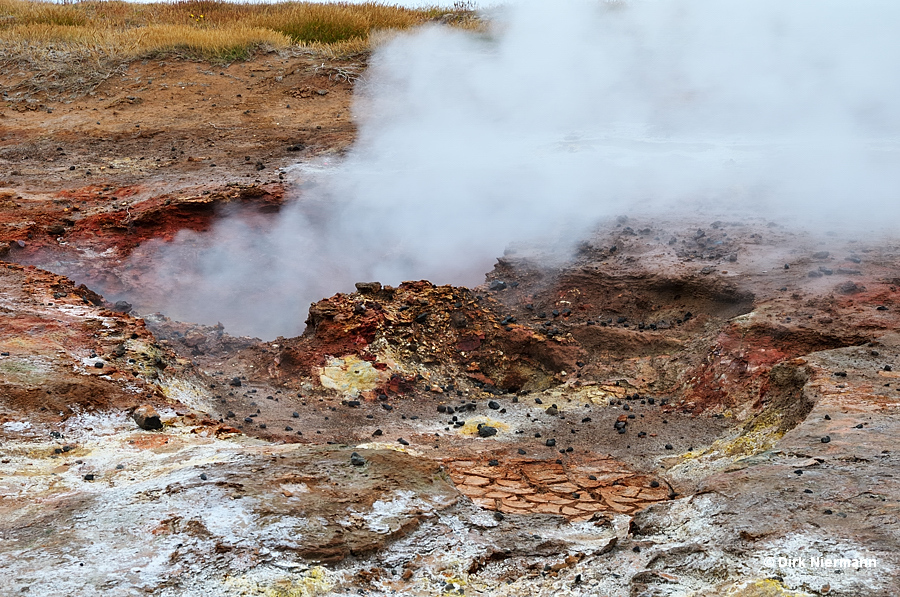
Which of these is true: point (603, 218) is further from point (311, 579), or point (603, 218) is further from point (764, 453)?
point (311, 579)

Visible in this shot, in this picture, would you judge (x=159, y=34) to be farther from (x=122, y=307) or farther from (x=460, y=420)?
(x=460, y=420)

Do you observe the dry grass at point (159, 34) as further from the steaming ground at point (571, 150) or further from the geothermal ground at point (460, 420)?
the geothermal ground at point (460, 420)

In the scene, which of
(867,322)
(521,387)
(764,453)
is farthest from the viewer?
(521,387)

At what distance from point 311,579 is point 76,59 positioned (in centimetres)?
1115

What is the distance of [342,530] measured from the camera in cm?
287

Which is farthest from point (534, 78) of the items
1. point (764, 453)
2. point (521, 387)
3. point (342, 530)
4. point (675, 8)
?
point (342, 530)

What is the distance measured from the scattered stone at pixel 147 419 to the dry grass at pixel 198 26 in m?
8.76

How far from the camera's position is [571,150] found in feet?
27.9

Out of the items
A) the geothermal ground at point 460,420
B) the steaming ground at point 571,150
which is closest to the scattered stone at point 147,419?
the geothermal ground at point 460,420

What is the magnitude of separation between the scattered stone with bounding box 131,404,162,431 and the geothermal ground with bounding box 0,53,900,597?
24mm

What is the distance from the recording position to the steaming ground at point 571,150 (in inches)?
282

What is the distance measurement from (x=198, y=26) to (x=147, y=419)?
11.2 metres

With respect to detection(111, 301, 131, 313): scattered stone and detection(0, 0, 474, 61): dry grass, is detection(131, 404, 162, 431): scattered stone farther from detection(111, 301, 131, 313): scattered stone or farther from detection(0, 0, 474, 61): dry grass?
detection(0, 0, 474, 61): dry grass

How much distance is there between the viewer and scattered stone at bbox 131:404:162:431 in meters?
3.94
